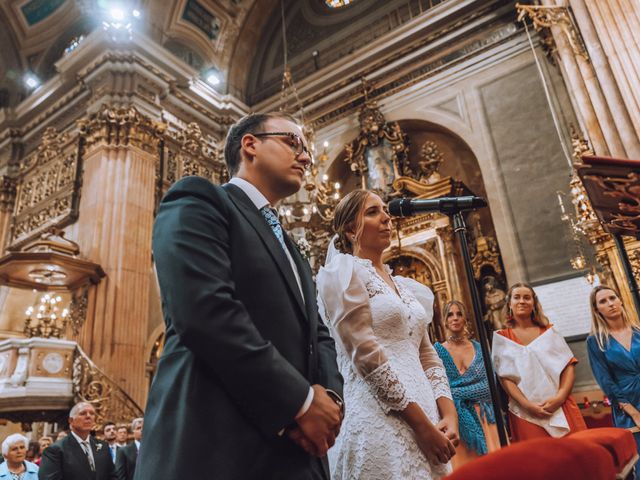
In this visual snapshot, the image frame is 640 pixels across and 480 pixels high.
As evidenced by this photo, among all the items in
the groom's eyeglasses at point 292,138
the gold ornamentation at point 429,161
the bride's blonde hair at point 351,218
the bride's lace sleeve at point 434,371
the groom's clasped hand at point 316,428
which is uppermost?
the gold ornamentation at point 429,161

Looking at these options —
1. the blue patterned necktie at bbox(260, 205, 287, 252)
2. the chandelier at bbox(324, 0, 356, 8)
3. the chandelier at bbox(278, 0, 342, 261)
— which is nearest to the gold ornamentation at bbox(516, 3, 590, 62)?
the chandelier at bbox(278, 0, 342, 261)

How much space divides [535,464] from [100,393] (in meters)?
7.52

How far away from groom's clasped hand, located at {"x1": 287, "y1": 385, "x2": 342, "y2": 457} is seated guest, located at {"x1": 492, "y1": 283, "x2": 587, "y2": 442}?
7.05 feet

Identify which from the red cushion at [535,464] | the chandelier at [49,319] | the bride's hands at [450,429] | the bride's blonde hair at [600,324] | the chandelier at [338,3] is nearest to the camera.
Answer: the red cushion at [535,464]

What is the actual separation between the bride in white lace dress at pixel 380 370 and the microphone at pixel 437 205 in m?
0.14

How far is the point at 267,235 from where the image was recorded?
51.3 inches

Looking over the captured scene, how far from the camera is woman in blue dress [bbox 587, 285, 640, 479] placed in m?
2.91

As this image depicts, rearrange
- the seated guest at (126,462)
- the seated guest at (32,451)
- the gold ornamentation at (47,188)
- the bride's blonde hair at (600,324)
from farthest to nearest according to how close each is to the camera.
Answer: the gold ornamentation at (47,188) → the seated guest at (32,451) → the seated guest at (126,462) → the bride's blonde hair at (600,324)

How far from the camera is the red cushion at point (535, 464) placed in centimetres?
60

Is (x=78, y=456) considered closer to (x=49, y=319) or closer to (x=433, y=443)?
(x=433, y=443)

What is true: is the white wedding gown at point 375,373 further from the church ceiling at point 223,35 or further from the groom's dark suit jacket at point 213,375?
the church ceiling at point 223,35

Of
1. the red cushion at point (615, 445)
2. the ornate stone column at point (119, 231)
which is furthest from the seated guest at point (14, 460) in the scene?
the red cushion at point (615, 445)

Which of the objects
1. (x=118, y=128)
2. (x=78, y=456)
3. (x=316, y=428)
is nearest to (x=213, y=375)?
(x=316, y=428)

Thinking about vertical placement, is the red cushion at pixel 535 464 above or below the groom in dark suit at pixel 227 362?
below
